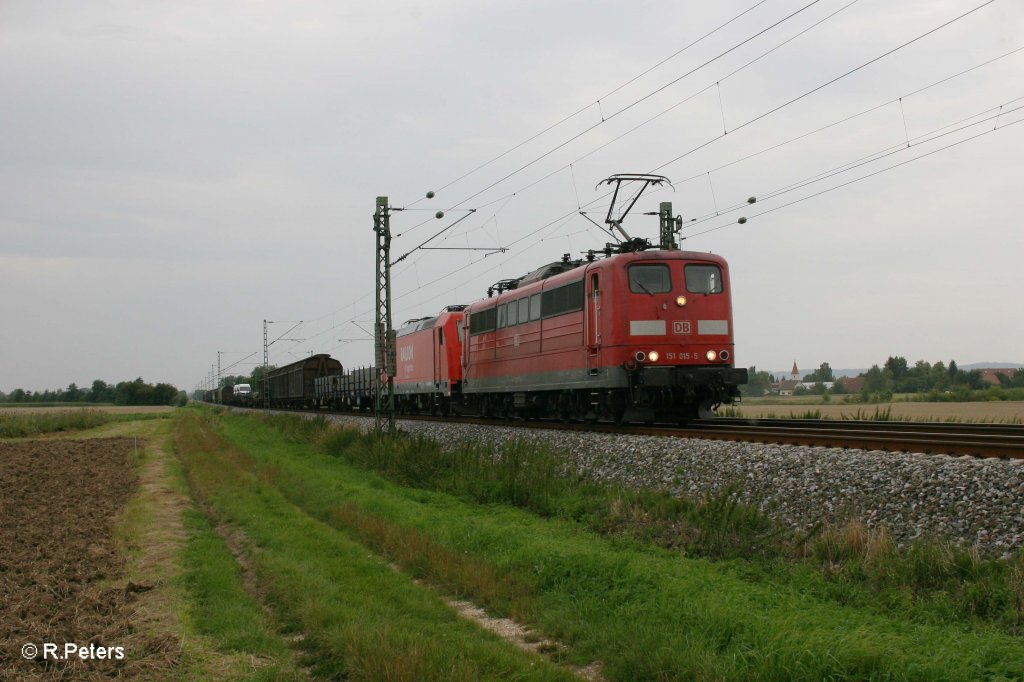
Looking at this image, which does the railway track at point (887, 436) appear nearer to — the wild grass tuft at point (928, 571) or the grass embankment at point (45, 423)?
the wild grass tuft at point (928, 571)

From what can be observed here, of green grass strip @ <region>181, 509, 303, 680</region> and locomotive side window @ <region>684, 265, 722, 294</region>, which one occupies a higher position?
locomotive side window @ <region>684, 265, 722, 294</region>

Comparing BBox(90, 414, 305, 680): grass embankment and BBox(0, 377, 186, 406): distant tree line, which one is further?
BBox(0, 377, 186, 406): distant tree line

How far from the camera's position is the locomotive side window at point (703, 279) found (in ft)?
60.7

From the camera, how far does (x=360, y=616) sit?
7688 mm

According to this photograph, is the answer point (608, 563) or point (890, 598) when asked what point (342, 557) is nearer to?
point (608, 563)

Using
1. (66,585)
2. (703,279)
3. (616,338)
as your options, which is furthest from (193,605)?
(703,279)

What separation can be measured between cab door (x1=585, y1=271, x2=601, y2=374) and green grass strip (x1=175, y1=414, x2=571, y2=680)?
7282mm

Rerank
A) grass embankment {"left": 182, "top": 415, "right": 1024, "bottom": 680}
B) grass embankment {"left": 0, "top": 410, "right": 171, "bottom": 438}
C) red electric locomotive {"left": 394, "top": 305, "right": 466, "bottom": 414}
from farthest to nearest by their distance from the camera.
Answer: grass embankment {"left": 0, "top": 410, "right": 171, "bottom": 438} < red electric locomotive {"left": 394, "top": 305, "right": 466, "bottom": 414} < grass embankment {"left": 182, "top": 415, "right": 1024, "bottom": 680}

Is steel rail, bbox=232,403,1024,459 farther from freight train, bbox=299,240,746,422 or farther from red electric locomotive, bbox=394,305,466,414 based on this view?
red electric locomotive, bbox=394,305,466,414

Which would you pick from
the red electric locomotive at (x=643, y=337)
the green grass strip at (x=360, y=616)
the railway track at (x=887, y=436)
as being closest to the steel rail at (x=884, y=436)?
the railway track at (x=887, y=436)

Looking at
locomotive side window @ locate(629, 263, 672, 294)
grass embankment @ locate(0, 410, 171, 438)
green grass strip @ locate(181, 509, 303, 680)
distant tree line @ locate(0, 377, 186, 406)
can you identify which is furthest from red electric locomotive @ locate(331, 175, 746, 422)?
distant tree line @ locate(0, 377, 186, 406)

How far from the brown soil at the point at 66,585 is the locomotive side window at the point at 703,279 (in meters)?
11.9

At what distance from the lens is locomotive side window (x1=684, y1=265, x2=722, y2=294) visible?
729 inches

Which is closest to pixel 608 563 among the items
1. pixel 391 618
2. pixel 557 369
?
pixel 391 618
